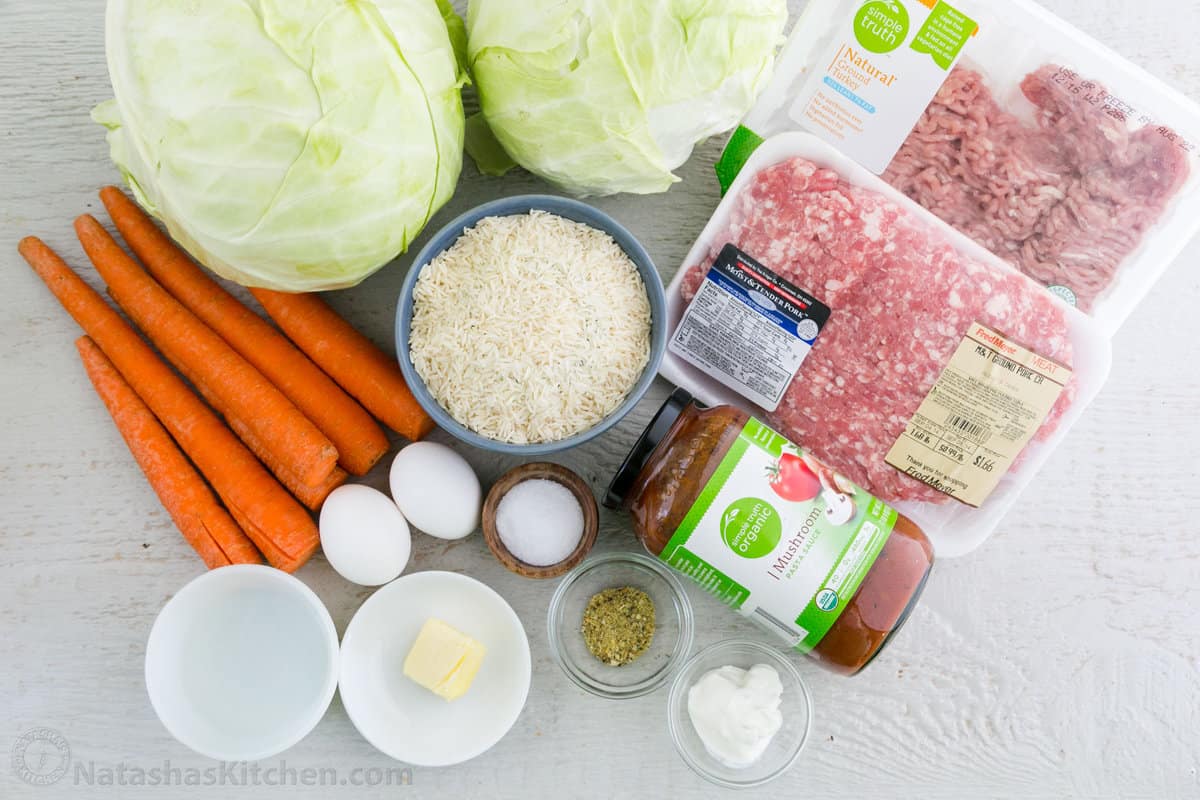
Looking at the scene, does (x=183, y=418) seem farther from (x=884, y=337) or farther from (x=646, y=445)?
(x=884, y=337)

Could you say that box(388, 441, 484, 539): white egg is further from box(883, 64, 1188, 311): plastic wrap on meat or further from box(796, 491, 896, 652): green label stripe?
box(883, 64, 1188, 311): plastic wrap on meat

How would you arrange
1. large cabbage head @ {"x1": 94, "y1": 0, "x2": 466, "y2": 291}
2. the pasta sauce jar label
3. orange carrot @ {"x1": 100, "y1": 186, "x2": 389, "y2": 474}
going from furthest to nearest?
orange carrot @ {"x1": 100, "y1": 186, "x2": 389, "y2": 474}
the pasta sauce jar label
large cabbage head @ {"x1": 94, "y1": 0, "x2": 466, "y2": 291}

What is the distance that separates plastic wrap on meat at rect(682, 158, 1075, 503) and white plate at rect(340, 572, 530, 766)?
1.90 ft

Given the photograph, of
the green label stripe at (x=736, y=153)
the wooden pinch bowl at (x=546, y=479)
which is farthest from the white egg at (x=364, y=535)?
the green label stripe at (x=736, y=153)

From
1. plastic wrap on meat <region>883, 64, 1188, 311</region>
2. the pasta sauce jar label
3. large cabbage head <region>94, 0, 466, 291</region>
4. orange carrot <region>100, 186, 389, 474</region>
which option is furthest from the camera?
orange carrot <region>100, 186, 389, 474</region>

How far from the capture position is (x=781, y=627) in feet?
3.99

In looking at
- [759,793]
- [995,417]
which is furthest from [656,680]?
[995,417]

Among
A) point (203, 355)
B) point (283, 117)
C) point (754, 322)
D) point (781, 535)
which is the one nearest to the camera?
point (283, 117)

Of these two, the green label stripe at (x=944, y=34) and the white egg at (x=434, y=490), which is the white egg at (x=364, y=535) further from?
the green label stripe at (x=944, y=34)

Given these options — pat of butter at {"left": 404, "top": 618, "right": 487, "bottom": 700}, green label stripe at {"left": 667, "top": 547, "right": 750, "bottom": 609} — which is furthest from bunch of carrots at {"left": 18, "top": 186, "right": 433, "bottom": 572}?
green label stripe at {"left": 667, "top": 547, "right": 750, "bottom": 609}

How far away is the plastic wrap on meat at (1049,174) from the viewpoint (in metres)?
1.27

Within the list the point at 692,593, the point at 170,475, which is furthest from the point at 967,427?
the point at 170,475

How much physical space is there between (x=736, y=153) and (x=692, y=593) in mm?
719

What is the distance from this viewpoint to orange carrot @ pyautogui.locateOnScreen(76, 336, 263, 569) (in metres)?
1.34
